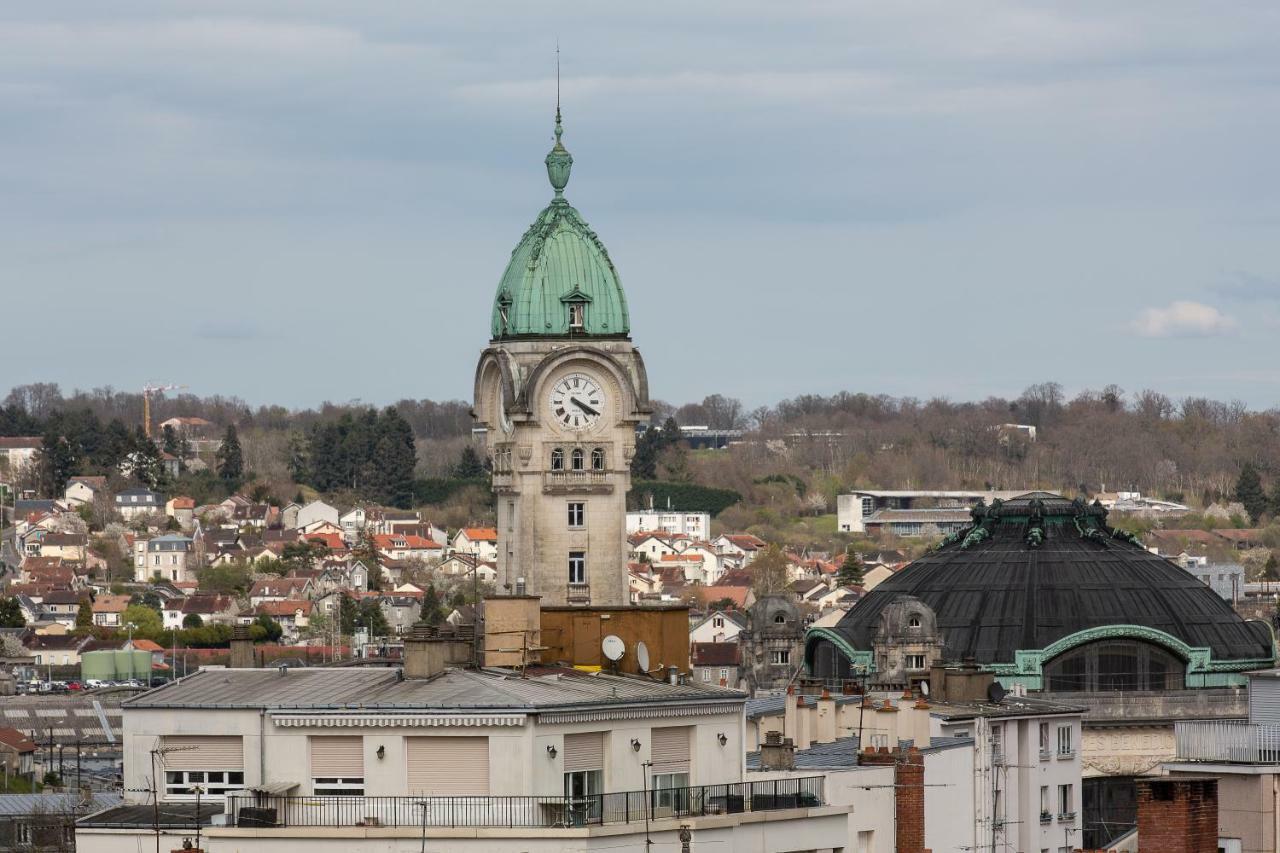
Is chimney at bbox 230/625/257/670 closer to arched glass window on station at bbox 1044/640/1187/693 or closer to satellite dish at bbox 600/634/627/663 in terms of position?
satellite dish at bbox 600/634/627/663

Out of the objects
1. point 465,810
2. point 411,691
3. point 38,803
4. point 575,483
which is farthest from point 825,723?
point 575,483

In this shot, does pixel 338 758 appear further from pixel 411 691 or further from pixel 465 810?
pixel 465 810

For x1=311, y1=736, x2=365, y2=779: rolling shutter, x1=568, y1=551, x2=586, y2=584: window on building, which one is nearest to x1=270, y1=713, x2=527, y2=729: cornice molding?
x1=311, y1=736, x2=365, y2=779: rolling shutter

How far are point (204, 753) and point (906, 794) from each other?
932 cm

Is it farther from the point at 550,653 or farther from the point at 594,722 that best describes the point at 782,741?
the point at 594,722

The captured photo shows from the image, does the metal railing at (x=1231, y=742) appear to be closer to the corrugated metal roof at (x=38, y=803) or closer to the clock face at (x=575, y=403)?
the corrugated metal roof at (x=38, y=803)

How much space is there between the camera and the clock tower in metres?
84.9

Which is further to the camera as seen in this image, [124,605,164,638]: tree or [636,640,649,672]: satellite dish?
[124,605,164,638]: tree

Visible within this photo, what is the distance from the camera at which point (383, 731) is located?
120ft

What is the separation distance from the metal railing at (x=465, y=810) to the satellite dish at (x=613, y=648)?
11.9 feet

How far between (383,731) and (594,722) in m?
2.12

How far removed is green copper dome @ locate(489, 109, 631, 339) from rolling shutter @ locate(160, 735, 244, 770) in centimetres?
4789

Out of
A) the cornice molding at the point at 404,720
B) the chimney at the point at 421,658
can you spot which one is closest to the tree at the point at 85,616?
the chimney at the point at 421,658

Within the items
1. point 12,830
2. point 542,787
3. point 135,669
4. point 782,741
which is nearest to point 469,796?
point 542,787
